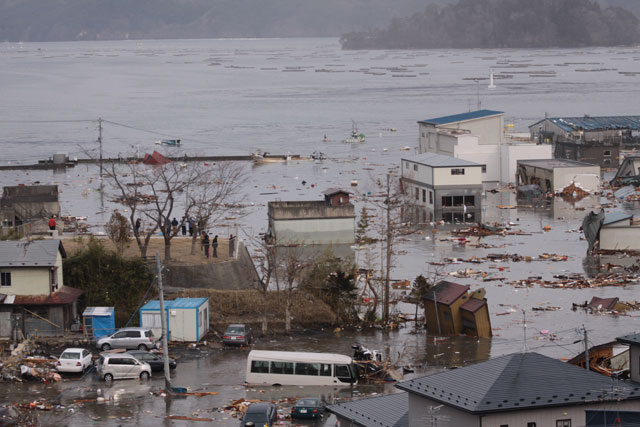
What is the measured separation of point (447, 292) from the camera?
2327cm

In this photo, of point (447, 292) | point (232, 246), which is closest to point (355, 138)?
point (232, 246)

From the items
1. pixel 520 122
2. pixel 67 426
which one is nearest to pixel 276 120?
pixel 520 122

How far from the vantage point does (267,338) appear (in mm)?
22453

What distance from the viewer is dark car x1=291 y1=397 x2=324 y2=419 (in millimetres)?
15969

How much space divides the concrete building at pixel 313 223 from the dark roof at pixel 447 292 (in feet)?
35.3

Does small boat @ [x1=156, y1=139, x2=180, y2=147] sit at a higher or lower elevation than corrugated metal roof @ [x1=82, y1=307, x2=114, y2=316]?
higher

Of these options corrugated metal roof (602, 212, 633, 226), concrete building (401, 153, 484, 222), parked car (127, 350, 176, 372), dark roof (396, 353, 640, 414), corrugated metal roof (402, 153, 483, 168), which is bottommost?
parked car (127, 350, 176, 372)

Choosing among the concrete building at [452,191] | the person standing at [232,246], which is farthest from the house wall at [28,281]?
the concrete building at [452,191]

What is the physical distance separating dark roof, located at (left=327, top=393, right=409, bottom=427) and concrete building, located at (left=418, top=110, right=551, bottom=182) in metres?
36.0

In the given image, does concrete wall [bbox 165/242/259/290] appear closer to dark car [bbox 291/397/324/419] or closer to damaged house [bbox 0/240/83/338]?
damaged house [bbox 0/240/83/338]

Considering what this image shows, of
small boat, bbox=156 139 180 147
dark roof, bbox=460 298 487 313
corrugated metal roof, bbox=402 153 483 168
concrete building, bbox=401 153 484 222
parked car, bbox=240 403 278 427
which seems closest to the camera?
parked car, bbox=240 403 278 427

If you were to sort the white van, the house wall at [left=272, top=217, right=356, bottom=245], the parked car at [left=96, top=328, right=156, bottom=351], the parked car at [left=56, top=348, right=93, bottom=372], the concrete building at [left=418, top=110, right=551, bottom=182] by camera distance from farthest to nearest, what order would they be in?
1. the concrete building at [left=418, top=110, right=551, bottom=182]
2. the house wall at [left=272, top=217, right=356, bottom=245]
3. the parked car at [left=96, top=328, right=156, bottom=351]
4. the parked car at [left=56, top=348, right=93, bottom=372]
5. the white van

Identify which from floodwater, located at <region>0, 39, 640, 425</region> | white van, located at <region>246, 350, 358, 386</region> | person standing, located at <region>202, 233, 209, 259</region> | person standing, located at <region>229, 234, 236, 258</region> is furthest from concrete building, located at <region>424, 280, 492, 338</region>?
person standing, located at <region>202, 233, 209, 259</region>

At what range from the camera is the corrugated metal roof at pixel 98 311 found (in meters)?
22.1
